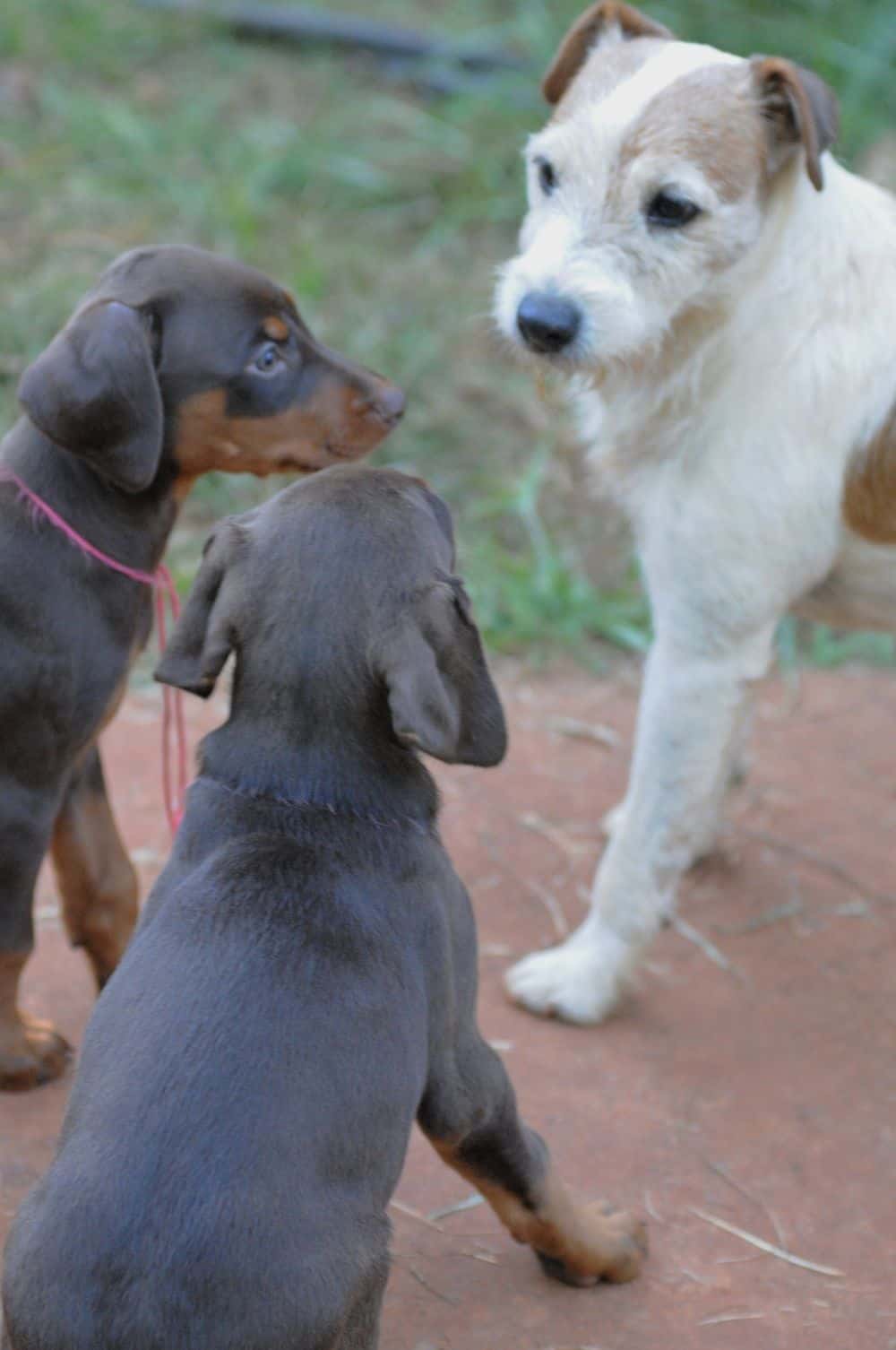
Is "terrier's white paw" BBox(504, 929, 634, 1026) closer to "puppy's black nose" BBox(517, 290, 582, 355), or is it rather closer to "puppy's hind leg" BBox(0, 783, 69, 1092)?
"puppy's hind leg" BBox(0, 783, 69, 1092)

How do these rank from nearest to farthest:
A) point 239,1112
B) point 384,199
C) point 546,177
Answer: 1. point 239,1112
2. point 546,177
3. point 384,199

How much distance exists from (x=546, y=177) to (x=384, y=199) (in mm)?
5021

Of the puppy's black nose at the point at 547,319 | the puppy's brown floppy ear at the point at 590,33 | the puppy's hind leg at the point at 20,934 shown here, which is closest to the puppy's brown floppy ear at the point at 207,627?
the puppy's hind leg at the point at 20,934

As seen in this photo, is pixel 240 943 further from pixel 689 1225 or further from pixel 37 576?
pixel 689 1225

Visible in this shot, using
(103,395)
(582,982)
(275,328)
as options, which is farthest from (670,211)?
(582,982)

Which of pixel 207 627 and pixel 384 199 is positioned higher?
pixel 207 627

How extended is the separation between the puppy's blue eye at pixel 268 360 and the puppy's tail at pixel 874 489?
1487mm

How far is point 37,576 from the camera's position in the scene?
12.1 ft

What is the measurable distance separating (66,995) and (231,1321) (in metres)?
2.04

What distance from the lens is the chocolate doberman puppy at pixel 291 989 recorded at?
2658 mm

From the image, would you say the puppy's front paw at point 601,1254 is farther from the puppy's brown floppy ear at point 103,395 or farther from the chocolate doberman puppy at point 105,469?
the puppy's brown floppy ear at point 103,395

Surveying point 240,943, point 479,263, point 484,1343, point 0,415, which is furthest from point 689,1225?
point 479,263

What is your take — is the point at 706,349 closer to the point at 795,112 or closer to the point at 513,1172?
the point at 795,112

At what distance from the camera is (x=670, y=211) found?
161 inches
